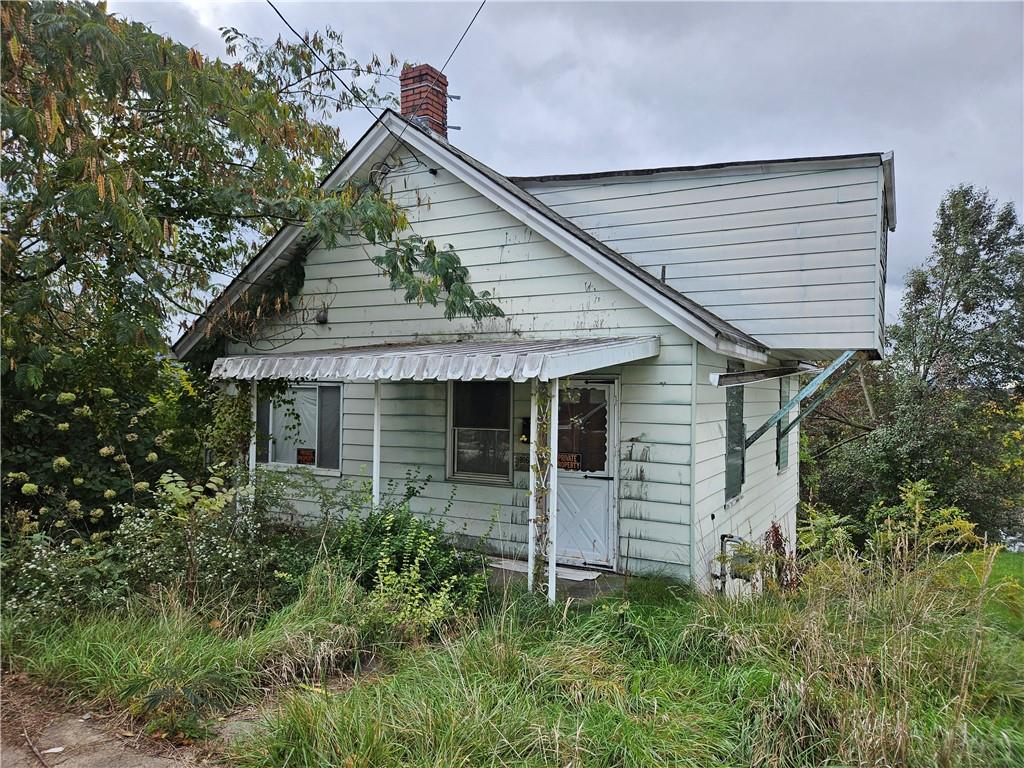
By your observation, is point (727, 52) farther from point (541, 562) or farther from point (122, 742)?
point (122, 742)

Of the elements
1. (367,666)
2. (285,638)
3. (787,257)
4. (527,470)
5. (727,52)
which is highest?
(727,52)

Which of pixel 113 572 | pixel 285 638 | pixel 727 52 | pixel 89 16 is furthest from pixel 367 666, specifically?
pixel 727 52

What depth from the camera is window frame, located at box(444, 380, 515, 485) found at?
8.24m

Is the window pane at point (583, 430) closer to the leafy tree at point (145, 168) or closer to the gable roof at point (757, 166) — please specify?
the leafy tree at point (145, 168)

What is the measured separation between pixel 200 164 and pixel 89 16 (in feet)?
10.2

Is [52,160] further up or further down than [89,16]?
further down

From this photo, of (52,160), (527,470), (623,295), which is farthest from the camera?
(527,470)

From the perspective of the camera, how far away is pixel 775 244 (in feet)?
28.9

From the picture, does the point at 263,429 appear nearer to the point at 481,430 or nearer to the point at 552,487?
the point at 481,430

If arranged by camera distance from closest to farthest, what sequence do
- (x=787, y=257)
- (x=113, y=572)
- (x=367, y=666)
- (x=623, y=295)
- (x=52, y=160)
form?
1. (x=367, y=666)
2. (x=113, y=572)
3. (x=52, y=160)
4. (x=623, y=295)
5. (x=787, y=257)

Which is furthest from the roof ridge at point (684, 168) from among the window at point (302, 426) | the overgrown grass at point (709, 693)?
the overgrown grass at point (709, 693)

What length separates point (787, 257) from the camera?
28.7ft

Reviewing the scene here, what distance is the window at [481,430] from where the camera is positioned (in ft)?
27.4

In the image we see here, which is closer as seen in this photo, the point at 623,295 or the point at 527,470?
the point at 623,295
